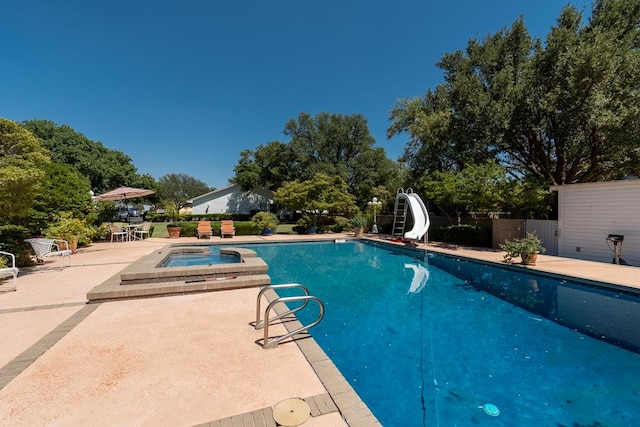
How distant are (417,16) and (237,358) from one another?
1703 cm

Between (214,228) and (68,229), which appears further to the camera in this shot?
(214,228)

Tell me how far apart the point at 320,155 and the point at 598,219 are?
87.6 feet

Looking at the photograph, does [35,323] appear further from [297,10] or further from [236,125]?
[236,125]

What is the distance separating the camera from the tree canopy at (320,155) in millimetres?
32906

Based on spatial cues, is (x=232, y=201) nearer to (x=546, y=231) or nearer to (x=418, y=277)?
(x=418, y=277)

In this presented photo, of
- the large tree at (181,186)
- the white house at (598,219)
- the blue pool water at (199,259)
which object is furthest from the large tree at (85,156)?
the white house at (598,219)

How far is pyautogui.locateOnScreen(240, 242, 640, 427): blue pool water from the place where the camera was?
125 inches

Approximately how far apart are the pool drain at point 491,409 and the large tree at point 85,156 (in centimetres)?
3620

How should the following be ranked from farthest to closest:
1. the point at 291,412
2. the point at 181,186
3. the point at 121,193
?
the point at 181,186 < the point at 121,193 < the point at 291,412

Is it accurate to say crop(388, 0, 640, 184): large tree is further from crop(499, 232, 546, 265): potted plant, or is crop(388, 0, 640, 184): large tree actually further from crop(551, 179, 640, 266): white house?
crop(499, 232, 546, 265): potted plant

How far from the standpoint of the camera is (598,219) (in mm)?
9922

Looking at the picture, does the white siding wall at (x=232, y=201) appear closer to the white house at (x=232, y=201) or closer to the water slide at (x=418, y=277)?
the white house at (x=232, y=201)

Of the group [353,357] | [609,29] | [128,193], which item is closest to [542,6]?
[609,29]

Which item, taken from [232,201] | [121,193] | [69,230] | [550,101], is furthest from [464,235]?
[232,201]
